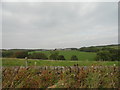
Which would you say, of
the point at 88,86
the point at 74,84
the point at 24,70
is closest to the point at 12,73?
the point at 24,70

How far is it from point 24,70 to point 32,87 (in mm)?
795

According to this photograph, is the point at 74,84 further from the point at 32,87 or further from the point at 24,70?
the point at 24,70

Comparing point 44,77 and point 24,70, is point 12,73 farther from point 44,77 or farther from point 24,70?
point 44,77

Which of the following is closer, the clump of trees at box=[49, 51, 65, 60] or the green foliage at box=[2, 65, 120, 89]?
the green foliage at box=[2, 65, 120, 89]

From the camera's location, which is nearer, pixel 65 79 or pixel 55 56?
pixel 65 79

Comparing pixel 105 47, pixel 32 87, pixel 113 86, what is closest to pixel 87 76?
pixel 113 86

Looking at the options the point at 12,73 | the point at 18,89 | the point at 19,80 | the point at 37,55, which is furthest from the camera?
the point at 37,55

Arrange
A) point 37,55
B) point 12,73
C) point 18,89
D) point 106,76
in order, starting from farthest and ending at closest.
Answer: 1. point 37,55
2. point 12,73
3. point 106,76
4. point 18,89

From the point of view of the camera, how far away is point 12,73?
372cm

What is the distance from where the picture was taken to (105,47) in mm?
11367

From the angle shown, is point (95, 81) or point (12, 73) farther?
point (12, 73)

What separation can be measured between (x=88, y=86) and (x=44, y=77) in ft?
3.23

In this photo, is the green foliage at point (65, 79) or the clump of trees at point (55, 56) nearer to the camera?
the green foliage at point (65, 79)

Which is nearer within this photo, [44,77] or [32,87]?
[32,87]
